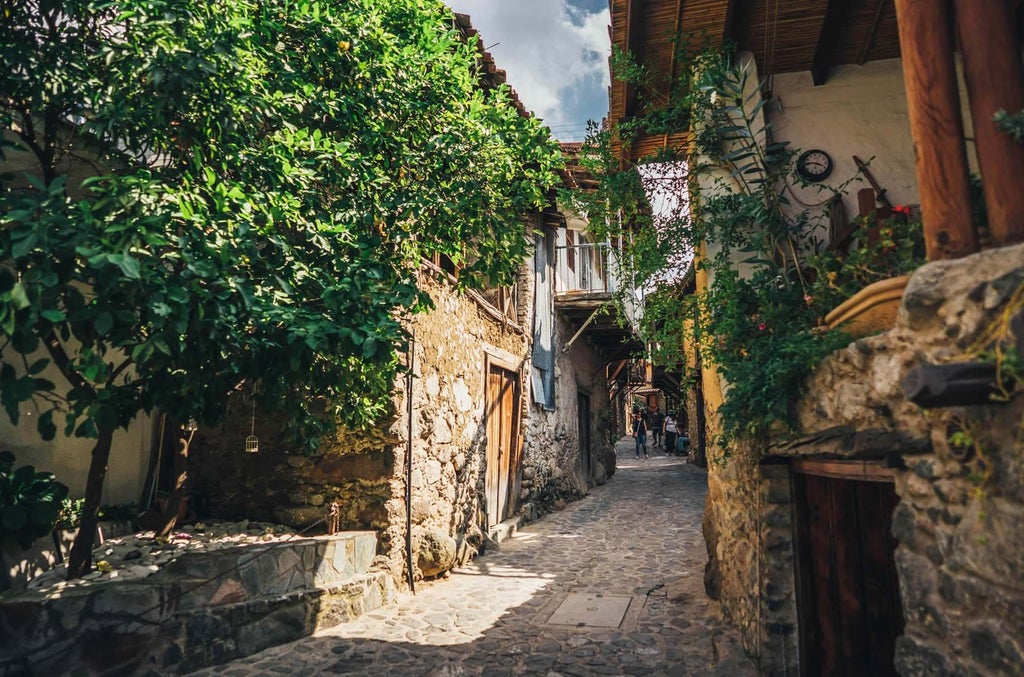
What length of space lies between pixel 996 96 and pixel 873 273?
0.99 meters

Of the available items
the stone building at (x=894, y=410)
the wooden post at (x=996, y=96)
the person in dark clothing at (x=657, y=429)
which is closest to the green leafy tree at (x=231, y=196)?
the stone building at (x=894, y=410)

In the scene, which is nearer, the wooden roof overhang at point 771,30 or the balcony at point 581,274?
the wooden roof overhang at point 771,30

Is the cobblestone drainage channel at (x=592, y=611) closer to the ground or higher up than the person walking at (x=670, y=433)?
closer to the ground

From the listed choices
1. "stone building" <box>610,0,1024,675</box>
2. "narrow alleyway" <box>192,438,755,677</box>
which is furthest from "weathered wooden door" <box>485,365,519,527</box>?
"stone building" <box>610,0,1024,675</box>

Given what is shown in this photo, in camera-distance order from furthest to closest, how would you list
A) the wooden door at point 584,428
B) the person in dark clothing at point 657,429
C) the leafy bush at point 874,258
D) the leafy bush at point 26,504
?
the person in dark clothing at point 657,429
the wooden door at point 584,428
the leafy bush at point 26,504
the leafy bush at point 874,258

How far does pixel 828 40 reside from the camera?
473 cm

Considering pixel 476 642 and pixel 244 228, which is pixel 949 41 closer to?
pixel 244 228

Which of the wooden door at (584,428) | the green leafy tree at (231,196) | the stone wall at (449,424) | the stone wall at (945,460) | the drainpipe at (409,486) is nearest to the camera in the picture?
the stone wall at (945,460)

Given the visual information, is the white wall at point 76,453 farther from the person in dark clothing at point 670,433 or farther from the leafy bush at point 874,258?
the person in dark clothing at point 670,433

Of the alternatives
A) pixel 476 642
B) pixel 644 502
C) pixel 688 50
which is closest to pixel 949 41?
pixel 688 50

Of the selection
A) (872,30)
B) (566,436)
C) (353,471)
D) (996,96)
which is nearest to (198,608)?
(353,471)

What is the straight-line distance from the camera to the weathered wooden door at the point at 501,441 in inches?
332

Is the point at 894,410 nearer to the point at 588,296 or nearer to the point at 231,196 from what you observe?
the point at 231,196

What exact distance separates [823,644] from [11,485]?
17.1 feet
